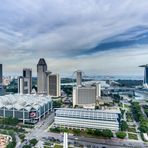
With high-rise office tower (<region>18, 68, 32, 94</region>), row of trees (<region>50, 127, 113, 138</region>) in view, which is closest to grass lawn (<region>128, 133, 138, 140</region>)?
row of trees (<region>50, 127, 113, 138</region>)

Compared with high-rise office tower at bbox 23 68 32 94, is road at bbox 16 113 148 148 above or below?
below

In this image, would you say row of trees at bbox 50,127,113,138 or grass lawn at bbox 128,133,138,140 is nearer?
row of trees at bbox 50,127,113,138

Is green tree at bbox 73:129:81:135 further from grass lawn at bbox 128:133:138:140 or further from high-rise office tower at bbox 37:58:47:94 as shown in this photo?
high-rise office tower at bbox 37:58:47:94

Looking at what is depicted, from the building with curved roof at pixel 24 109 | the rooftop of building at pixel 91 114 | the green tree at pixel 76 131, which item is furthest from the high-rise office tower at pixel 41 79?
the green tree at pixel 76 131

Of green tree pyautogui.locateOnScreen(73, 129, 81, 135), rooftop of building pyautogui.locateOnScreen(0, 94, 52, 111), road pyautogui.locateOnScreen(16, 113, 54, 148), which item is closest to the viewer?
road pyautogui.locateOnScreen(16, 113, 54, 148)

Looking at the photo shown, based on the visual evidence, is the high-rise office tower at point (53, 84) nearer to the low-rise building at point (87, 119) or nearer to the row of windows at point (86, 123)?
the low-rise building at point (87, 119)

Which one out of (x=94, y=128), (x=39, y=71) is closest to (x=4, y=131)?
(x=94, y=128)
